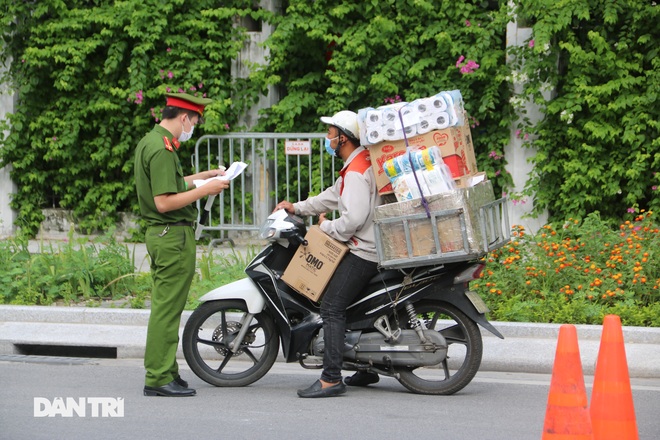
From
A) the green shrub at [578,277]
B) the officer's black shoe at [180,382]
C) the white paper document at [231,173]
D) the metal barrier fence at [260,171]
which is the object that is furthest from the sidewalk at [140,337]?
the metal barrier fence at [260,171]

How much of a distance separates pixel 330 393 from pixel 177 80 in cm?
703

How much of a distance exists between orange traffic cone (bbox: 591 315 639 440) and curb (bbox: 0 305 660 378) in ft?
7.22

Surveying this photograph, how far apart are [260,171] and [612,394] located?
26.0ft

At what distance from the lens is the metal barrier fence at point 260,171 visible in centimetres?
1212

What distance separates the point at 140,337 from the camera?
8195mm

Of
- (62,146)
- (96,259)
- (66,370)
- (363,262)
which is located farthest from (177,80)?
(363,262)

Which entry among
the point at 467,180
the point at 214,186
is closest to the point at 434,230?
the point at 467,180

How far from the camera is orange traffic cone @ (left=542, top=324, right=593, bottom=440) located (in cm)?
475

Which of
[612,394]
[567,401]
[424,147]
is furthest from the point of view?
[424,147]

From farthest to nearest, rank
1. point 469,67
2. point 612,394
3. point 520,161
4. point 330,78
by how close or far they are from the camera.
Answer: point 330,78
point 520,161
point 469,67
point 612,394

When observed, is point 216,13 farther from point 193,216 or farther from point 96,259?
point 193,216

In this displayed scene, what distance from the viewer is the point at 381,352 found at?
6.56 meters

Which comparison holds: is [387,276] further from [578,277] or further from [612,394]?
[578,277]

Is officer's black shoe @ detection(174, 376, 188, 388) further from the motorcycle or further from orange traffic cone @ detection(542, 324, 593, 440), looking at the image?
orange traffic cone @ detection(542, 324, 593, 440)
